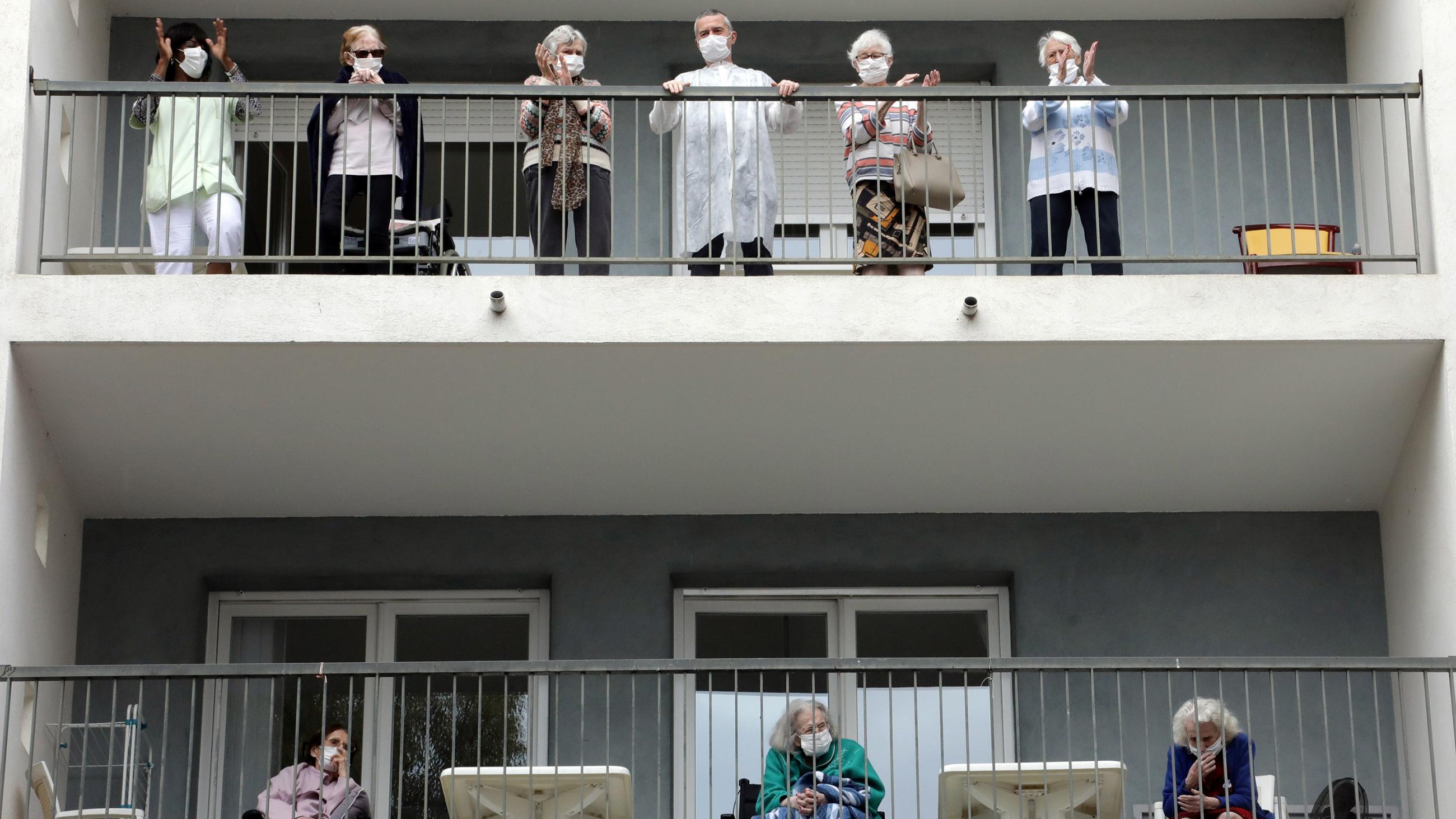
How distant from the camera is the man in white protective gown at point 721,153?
8.87 meters

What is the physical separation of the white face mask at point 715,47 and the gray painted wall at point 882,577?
227cm

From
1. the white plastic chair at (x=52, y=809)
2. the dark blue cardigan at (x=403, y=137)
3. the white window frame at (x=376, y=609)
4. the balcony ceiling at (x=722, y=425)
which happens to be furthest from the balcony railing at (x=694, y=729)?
the dark blue cardigan at (x=403, y=137)

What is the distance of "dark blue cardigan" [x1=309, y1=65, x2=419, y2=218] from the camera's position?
8.93 metres

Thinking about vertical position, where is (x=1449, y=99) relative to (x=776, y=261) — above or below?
above

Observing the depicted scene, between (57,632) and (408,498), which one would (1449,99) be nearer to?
(408,498)

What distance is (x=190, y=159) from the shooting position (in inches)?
355

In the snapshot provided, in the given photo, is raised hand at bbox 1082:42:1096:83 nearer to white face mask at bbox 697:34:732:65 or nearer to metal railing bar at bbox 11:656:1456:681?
white face mask at bbox 697:34:732:65

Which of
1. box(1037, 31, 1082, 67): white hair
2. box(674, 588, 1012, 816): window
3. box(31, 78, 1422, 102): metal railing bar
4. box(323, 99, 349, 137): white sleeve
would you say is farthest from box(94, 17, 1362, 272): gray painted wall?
box(674, 588, 1012, 816): window

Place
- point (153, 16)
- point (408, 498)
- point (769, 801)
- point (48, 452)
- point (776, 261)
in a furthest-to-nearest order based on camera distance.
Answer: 1. point (153, 16)
2. point (408, 498)
3. point (48, 452)
4. point (776, 261)
5. point (769, 801)

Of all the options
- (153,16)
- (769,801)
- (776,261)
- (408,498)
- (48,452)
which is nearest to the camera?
(769,801)

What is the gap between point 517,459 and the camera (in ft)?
30.6

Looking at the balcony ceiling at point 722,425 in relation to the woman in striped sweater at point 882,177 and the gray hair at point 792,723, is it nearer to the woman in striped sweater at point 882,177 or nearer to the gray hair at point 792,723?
the woman in striped sweater at point 882,177

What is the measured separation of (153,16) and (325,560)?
3174mm

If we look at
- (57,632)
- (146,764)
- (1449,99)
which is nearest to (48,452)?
(57,632)
